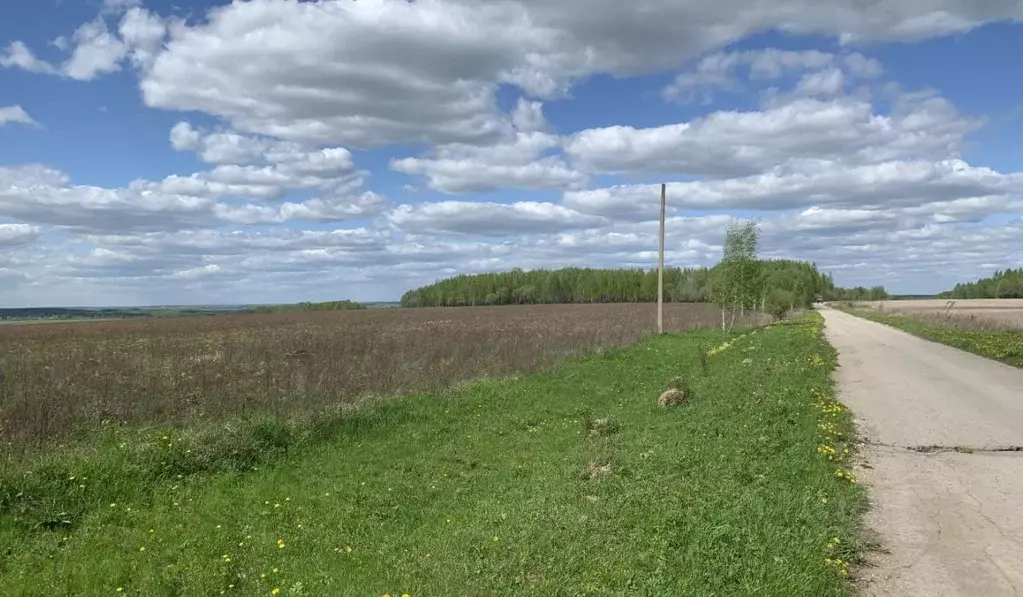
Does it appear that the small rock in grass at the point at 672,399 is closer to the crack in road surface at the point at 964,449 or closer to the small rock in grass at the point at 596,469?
the crack in road surface at the point at 964,449

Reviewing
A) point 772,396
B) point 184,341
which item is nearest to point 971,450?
point 772,396

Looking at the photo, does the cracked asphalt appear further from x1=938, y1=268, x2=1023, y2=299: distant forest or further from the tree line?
x1=938, y1=268, x2=1023, y2=299: distant forest

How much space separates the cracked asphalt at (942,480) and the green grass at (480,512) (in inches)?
13.8

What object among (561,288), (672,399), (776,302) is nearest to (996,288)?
(561,288)

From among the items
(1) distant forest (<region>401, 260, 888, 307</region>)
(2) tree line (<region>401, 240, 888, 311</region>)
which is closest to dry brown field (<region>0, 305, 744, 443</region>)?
(2) tree line (<region>401, 240, 888, 311</region>)

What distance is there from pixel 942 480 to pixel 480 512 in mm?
5159

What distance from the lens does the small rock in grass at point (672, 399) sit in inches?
512

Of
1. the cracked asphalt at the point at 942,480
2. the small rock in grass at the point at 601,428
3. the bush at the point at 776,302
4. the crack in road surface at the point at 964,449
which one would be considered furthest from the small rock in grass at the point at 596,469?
the bush at the point at 776,302

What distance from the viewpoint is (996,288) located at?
12431cm

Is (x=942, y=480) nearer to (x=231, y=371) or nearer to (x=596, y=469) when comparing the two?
(x=596, y=469)

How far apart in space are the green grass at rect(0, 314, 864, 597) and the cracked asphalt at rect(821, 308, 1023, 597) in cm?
35

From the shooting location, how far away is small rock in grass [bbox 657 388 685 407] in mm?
13000

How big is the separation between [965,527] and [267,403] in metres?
11.6

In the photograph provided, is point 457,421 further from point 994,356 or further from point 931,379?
point 994,356
